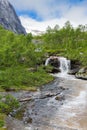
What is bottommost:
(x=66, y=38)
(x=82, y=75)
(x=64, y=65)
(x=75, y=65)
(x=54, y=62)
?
(x=82, y=75)

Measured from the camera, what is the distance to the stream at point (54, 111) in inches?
1092

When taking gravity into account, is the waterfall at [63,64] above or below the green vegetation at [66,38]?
below

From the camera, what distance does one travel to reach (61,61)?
288 ft

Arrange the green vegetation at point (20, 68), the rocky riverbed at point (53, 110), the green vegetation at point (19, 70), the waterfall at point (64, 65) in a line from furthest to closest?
the waterfall at point (64, 65) → the green vegetation at point (19, 70) → the green vegetation at point (20, 68) → the rocky riverbed at point (53, 110)

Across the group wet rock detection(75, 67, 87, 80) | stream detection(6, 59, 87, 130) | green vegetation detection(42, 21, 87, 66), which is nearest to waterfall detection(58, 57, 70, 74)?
wet rock detection(75, 67, 87, 80)

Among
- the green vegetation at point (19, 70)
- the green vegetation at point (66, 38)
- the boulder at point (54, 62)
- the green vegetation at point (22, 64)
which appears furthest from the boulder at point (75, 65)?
the green vegetation at point (66, 38)

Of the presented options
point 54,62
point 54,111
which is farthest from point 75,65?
point 54,111

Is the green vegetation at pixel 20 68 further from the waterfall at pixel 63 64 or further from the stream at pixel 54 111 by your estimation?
the stream at pixel 54 111

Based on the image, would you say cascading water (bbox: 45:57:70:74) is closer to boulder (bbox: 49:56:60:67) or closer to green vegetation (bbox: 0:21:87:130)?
A: boulder (bbox: 49:56:60:67)

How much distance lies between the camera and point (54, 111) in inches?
1358

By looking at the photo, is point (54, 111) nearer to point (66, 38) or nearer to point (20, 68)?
point (20, 68)

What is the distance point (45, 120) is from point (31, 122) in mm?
1829

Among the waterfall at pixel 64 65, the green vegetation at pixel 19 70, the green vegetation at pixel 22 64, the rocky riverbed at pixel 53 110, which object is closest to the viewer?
the rocky riverbed at pixel 53 110

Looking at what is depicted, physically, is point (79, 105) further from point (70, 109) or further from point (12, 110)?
point (12, 110)
